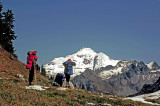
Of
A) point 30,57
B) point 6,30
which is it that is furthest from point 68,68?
point 6,30

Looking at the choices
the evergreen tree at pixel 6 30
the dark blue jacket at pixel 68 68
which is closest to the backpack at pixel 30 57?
the dark blue jacket at pixel 68 68

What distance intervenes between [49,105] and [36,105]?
73 centimetres

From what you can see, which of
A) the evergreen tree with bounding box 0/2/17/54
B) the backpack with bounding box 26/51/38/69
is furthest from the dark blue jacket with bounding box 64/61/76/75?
Result: the evergreen tree with bounding box 0/2/17/54

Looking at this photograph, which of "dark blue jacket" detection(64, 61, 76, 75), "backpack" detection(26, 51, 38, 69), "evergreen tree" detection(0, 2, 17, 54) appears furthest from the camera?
"evergreen tree" detection(0, 2, 17, 54)

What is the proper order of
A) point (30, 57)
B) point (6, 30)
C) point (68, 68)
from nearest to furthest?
point (30, 57) → point (68, 68) → point (6, 30)

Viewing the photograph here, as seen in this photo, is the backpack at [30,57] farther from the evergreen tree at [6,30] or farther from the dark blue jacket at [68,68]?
the evergreen tree at [6,30]

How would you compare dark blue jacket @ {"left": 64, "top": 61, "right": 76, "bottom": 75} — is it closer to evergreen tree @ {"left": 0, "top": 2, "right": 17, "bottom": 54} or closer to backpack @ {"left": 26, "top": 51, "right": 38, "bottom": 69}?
backpack @ {"left": 26, "top": 51, "right": 38, "bottom": 69}

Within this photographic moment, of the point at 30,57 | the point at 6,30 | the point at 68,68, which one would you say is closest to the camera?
the point at 30,57

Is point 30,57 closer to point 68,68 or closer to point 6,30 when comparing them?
point 68,68

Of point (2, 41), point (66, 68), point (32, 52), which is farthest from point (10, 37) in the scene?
point (32, 52)

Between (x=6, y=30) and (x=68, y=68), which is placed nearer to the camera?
(x=68, y=68)

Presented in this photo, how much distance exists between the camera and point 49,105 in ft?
43.8

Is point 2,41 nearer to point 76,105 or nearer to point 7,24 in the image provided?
point 7,24

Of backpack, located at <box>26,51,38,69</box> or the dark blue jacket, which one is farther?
the dark blue jacket
